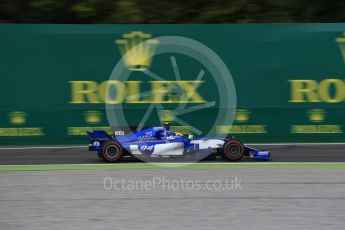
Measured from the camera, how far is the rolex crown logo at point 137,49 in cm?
1365

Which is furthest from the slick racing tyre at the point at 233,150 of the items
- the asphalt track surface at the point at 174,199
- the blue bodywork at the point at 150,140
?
the asphalt track surface at the point at 174,199

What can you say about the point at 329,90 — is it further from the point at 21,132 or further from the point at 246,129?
the point at 21,132

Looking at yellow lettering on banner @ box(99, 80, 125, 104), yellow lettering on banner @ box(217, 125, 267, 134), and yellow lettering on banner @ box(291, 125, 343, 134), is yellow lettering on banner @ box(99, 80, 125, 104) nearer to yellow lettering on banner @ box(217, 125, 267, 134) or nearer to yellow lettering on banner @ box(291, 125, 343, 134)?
yellow lettering on banner @ box(217, 125, 267, 134)

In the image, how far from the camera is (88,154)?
12.1m

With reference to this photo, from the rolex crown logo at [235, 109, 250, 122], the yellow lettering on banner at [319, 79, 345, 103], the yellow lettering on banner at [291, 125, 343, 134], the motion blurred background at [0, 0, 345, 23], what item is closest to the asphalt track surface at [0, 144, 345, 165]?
the yellow lettering on banner at [291, 125, 343, 134]

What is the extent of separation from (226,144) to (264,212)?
147 inches

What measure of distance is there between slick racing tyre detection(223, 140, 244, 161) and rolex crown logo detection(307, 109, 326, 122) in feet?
10.6

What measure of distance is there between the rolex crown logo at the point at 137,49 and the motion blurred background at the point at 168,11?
344 centimetres

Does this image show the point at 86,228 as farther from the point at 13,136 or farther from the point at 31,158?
the point at 13,136

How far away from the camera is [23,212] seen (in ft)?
23.5

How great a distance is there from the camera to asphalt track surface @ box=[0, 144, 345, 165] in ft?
37.3

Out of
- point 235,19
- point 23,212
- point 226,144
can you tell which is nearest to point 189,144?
point 226,144

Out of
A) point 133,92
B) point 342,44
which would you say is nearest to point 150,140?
point 133,92

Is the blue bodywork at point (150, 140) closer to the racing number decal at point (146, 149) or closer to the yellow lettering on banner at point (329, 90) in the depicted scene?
the racing number decal at point (146, 149)
